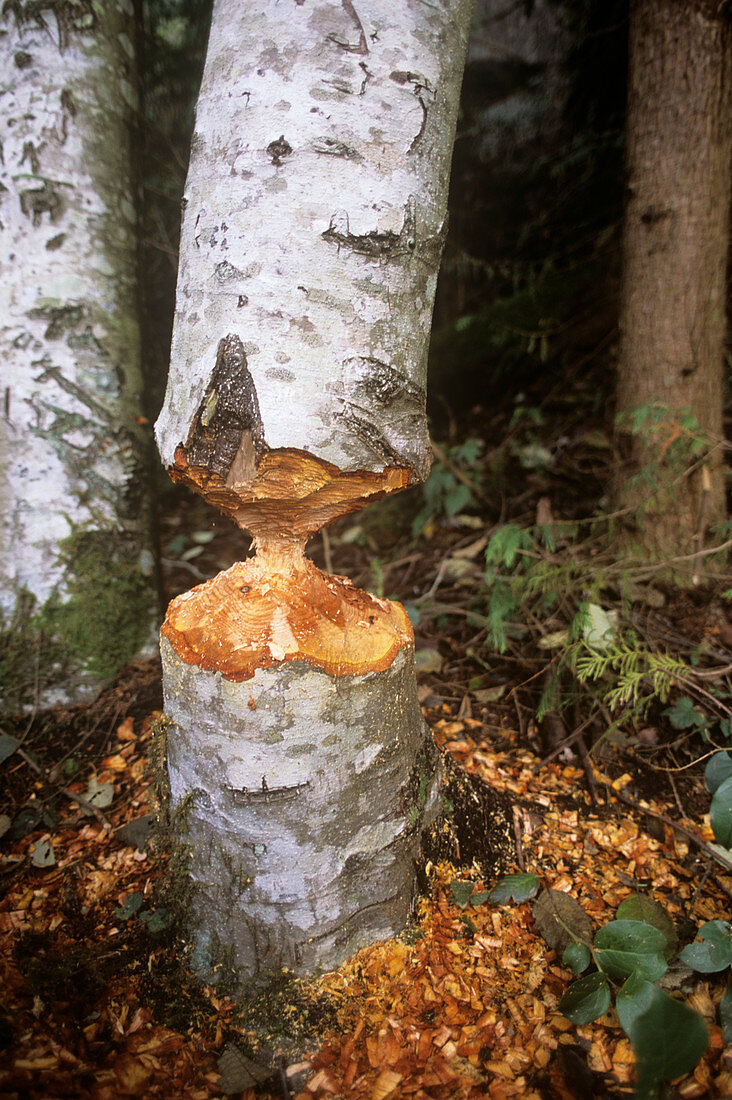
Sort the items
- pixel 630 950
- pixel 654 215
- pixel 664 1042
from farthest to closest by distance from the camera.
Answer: pixel 654 215 < pixel 630 950 < pixel 664 1042

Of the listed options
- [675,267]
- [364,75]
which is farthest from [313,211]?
[675,267]

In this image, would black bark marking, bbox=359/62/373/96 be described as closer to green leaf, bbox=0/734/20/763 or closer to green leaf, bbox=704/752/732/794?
green leaf, bbox=704/752/732/794

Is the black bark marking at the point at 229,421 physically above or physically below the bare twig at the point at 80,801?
above

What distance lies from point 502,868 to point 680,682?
0.94 meters

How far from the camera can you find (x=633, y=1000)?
1.16 metres

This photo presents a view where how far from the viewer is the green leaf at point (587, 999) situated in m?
1.21

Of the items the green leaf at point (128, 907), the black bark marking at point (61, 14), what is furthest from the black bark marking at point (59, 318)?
the green leaf at point (128, 907)

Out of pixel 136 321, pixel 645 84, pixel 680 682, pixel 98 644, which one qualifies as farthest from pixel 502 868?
pixel 645 84

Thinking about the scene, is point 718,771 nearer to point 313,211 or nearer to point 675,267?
point 313,211

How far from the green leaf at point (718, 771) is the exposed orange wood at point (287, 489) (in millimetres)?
1166

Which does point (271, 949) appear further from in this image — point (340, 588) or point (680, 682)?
point (680, 682)

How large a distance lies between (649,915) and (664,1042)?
59cm

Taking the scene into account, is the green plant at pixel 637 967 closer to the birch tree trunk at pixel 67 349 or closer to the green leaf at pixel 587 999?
the green leaf at pixel 587 999

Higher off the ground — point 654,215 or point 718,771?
point 654,215
